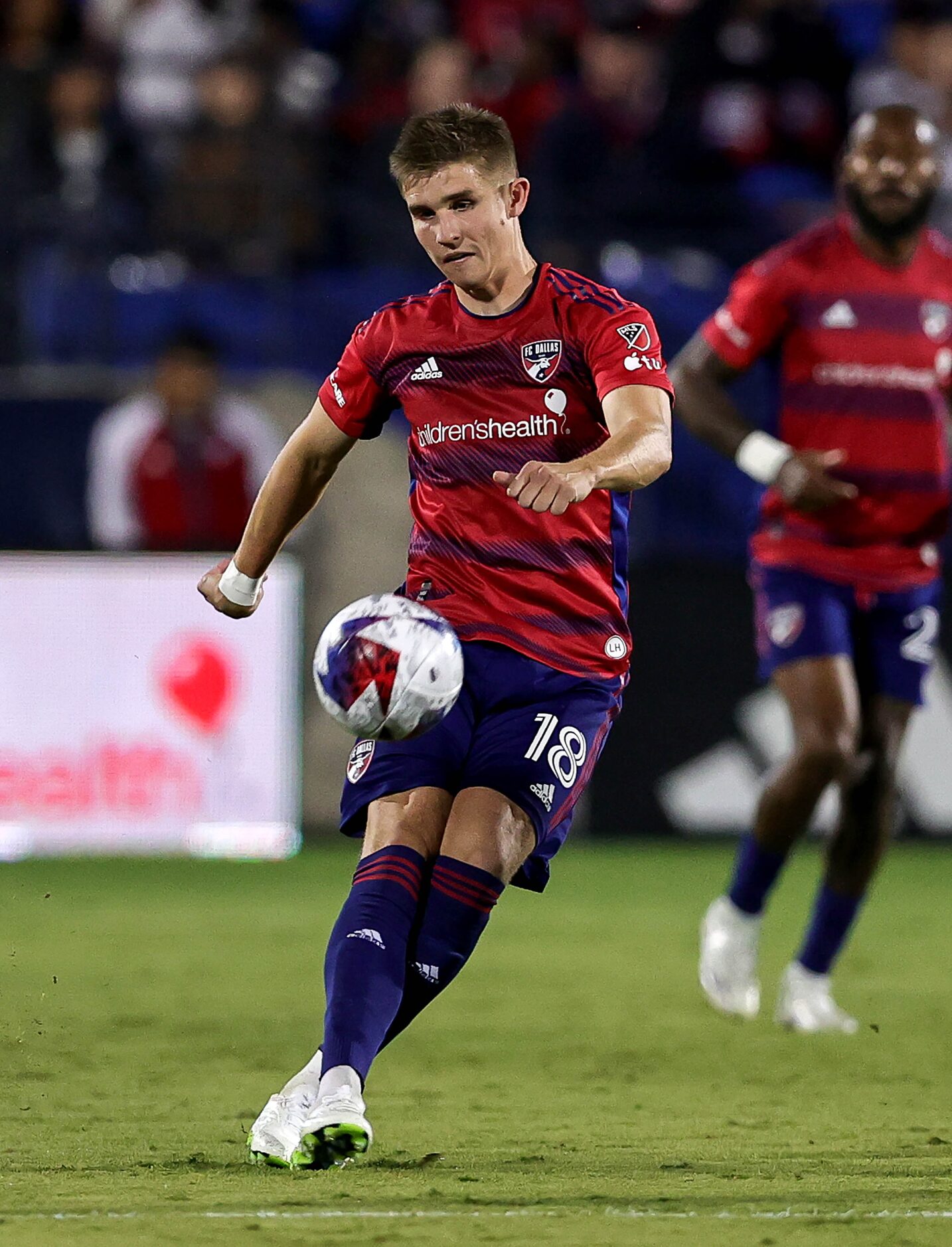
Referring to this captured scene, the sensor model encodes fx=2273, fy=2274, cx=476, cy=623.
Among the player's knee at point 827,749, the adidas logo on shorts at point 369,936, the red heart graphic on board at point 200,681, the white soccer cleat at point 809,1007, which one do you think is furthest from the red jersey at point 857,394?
the red heart graphic on board at point 200,681

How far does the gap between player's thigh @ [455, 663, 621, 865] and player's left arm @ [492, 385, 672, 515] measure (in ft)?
1.68

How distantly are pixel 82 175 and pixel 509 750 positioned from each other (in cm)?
870

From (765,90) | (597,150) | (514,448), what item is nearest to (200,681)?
(597,150)

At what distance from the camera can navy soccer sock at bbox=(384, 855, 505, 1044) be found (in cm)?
475

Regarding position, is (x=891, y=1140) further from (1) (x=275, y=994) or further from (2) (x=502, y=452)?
(1) (x=275, y=994)

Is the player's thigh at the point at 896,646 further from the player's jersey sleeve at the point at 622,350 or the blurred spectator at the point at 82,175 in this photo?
the blurred spectator at the point at 82,175

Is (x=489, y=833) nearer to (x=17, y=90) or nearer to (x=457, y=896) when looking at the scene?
(x=457, y=896)

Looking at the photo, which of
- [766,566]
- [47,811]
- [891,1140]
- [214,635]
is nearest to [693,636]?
[214,635]

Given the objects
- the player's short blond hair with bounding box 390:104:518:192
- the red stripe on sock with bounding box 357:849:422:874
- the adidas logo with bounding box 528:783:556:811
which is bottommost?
the red stripe on sock with bounding box 357:849:422:874

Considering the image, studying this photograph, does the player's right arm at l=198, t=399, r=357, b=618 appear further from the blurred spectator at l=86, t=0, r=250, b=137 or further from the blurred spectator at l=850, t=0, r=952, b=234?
the blurred spectator at l=850, t=0, r=952, b=234

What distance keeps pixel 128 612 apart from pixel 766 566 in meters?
4.92

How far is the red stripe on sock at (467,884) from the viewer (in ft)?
15.6

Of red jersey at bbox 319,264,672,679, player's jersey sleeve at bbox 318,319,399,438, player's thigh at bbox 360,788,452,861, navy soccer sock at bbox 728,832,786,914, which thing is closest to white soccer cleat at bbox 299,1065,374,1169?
player's thigh at bbox 360,788,452,861

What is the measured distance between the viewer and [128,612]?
11.5 m
